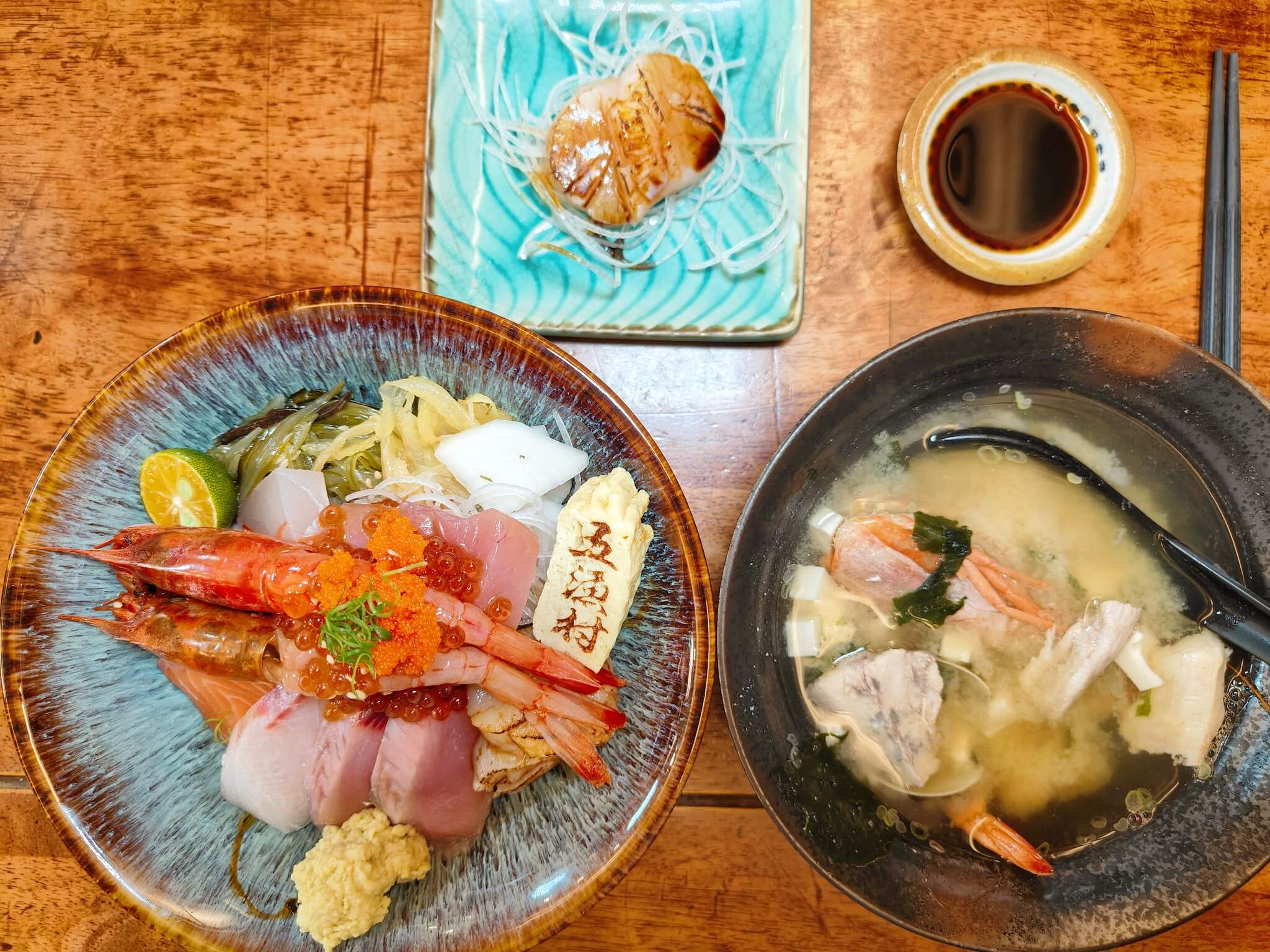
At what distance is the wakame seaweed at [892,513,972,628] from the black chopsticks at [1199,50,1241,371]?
0.74m

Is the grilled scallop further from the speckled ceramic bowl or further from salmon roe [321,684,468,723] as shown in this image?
salmon roe [321,684,468,723]

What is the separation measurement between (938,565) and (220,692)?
137 cm

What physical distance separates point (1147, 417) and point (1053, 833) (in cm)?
86

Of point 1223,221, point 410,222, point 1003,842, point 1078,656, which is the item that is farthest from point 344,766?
point 1223,221

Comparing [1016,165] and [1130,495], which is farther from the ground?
[1016,165]

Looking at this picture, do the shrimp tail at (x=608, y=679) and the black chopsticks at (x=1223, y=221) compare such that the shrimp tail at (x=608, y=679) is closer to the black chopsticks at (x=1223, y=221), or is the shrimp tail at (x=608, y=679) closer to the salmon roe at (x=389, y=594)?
the salmon roe at (x=389, y=594)

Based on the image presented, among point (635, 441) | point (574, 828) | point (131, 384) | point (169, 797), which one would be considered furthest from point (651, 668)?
point (131, 384)

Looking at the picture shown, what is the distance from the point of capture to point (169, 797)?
1.30m

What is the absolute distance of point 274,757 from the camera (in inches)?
49.7

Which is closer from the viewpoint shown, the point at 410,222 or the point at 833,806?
the point at 833,806

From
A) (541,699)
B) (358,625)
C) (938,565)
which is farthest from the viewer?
(938,565)

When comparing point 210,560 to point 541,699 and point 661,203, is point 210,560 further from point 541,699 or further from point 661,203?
point 661,203

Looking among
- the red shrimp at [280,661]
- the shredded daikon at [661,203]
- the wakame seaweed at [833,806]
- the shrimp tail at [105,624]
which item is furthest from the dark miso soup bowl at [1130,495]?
A: the shrimp tail at [105,624]

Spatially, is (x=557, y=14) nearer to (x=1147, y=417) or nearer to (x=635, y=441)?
(x=635, y=441)
